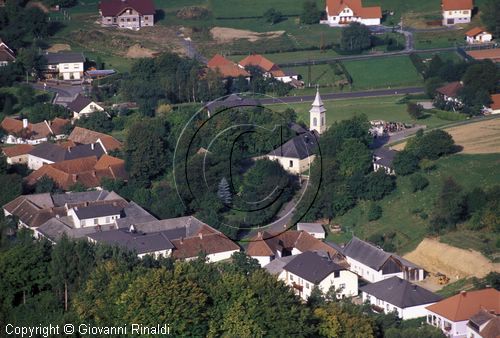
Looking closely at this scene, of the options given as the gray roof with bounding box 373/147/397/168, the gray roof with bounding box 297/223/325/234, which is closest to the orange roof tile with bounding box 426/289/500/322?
the gray roof with bounding box 297/223/325/234

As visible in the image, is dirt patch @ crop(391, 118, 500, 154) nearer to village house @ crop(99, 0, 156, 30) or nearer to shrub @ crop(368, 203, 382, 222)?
shrub @ crop(368, 203, 382, 222)

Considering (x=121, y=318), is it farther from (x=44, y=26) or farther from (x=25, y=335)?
(x=44, y=26)

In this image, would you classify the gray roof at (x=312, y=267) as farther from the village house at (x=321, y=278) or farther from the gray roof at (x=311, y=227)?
the gray roof at (x=311, y=227)

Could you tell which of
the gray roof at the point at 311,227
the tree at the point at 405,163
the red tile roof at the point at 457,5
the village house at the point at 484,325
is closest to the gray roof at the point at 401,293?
the village house at the point at 484,325

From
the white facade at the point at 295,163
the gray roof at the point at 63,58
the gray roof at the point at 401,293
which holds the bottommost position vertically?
the gray roof at the point at 401,293

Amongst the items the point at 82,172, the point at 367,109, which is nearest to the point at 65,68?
the point at 82,172

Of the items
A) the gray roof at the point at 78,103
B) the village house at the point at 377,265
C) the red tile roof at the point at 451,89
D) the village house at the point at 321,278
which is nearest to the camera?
the village house at the point at 321,278

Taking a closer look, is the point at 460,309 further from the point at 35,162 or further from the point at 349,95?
the point at 349,95
